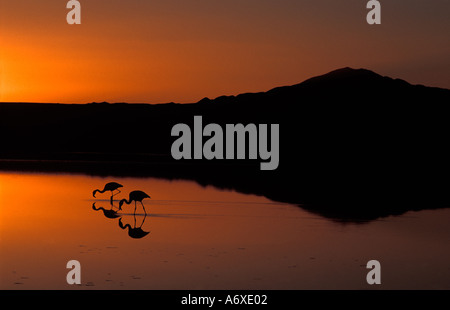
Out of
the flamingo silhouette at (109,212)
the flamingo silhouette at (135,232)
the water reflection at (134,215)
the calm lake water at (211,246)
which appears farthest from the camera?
the flamingo silhouette at (109,212)

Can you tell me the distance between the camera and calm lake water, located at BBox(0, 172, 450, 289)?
1267 centimetres

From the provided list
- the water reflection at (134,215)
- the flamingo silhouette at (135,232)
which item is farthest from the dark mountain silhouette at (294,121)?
the flamingo silhouette at (135,232)

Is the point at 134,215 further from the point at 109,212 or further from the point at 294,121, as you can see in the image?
the point at 294,121

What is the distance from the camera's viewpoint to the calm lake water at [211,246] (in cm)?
1267

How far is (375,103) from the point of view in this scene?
13600cm

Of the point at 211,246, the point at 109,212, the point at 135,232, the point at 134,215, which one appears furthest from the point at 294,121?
the point at 211,246

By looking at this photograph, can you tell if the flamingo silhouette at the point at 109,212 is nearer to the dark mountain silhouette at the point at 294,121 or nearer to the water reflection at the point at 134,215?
the water reflection at the point at 134,215

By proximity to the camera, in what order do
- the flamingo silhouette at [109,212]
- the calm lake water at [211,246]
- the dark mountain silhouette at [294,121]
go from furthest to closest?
the dark mountain silhouette at [294,121], the flamingo silhouette at [109,212], the calm lake water at [211,246]

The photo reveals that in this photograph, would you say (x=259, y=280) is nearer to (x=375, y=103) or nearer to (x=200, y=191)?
(x=200, y=191)

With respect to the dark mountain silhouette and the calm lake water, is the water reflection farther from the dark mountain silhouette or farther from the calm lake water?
the dark mountain silhouette

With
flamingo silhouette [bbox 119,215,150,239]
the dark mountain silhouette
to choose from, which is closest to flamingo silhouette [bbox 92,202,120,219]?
flamingo silhouette [bbox 119,215,150,239]
